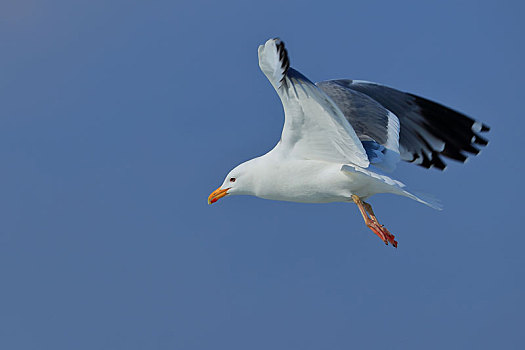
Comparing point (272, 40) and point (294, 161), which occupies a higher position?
point (272, 40)

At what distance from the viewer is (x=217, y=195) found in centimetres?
860

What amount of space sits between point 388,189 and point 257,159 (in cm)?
131

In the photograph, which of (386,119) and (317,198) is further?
(386,119)

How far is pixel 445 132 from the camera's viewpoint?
9281 mm

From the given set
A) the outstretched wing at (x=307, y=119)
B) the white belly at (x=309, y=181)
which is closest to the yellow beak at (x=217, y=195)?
the white belly at (x=309, y=181)

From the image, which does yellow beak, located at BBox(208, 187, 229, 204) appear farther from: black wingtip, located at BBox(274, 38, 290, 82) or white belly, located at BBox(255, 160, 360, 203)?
black wingtip, located at BBox(274, 38, 290, 82)

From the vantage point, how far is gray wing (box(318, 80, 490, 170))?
9.19 m

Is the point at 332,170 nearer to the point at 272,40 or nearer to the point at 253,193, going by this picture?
the point at 253,193

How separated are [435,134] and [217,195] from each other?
2.54 metres

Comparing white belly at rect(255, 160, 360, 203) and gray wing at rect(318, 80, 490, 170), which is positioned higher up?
gray wing at rect(318, 80, 490, 170)

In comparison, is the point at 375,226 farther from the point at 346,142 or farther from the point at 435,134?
the point at 435,134

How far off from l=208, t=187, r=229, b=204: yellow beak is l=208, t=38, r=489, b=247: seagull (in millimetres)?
10

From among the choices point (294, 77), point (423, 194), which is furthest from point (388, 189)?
point (294, 77)

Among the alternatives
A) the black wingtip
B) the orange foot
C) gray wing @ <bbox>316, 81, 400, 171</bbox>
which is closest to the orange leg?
the orange foot
